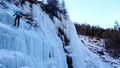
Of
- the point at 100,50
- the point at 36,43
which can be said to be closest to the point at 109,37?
the point at 100,50

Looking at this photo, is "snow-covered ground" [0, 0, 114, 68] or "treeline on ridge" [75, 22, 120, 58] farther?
"treeline on ridge" [75, 22, 120, 58]

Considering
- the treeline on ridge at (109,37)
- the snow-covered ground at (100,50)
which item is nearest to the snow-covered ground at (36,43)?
the snow-covered ground at (100,50)

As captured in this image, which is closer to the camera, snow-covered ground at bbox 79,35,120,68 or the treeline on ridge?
snow-covered ground at bbox 79,35,120,68

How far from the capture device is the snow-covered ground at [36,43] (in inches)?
356

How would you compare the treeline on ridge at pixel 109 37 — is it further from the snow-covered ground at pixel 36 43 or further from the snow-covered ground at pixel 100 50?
the snow-covered ground at pixel 36 43

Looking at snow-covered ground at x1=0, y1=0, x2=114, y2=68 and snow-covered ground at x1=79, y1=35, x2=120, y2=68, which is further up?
snow-covered ground at x1=0, y1=0, x2=114, y2=68

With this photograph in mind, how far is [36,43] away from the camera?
426 inches

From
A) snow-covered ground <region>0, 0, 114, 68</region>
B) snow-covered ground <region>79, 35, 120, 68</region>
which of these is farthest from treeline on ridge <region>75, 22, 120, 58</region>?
snow-covered ground <region>0, 0, 114, 68</region>

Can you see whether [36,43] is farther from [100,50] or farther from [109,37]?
[109,37]

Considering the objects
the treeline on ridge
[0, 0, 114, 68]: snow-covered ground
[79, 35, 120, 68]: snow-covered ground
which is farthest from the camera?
the treeline on ridge

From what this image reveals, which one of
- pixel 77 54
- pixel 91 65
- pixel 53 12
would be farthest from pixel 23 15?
pixel 91 65

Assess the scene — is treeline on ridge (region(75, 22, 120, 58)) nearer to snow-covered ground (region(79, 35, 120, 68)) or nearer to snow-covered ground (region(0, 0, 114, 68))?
snow-covered ground (region(79, 35, 120, 68))

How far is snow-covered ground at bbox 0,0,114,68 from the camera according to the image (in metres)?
9.03

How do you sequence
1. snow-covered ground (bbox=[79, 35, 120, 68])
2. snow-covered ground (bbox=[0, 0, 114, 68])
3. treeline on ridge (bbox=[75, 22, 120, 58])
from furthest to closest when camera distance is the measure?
treeline on ridge (bbox=[75, 22, 120, 58])
snow-covered ground (bbox=[79, 35, 120, 68])
snow-covered ground (bbox=[0, 0, 114, 68])
